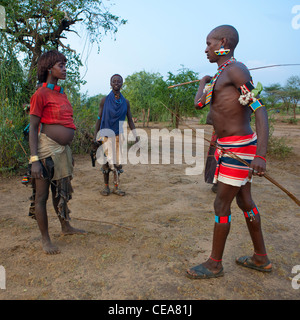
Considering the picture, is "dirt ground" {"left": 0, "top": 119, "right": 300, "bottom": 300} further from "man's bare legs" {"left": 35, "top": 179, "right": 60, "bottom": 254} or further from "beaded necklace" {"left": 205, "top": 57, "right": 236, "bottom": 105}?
"beaded necklace" {"left": 205, "top": 57, "right": 236, "bottom": 105}

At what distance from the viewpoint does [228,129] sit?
2156 mm

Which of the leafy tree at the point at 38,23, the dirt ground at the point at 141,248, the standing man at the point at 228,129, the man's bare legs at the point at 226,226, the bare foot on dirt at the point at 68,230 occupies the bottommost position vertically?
the dirt ground at the point at 141,248

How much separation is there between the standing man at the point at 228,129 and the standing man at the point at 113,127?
7.47ft

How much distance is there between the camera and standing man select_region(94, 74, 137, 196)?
14.3ft

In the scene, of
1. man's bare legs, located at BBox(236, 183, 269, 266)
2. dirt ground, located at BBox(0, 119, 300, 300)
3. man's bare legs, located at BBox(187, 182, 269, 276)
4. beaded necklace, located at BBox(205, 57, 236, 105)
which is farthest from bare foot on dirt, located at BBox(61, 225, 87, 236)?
beaded necklace, located at BBox(205, 57, 236, 105)

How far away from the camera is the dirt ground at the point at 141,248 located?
212 cm

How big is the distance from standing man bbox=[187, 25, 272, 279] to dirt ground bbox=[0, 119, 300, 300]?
31 cm

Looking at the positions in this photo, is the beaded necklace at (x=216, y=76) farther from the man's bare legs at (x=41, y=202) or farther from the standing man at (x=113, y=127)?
the standing man at (x=113, y=127)

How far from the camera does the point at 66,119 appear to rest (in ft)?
8.70

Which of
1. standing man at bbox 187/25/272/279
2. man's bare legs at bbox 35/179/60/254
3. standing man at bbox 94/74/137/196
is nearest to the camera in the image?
standing man at bbox 187/25/272/279

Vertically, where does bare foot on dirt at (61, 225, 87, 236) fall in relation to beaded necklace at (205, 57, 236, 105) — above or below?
below

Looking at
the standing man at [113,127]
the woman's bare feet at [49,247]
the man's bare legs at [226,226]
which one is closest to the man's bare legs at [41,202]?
the woman's bare feet at [49,247]

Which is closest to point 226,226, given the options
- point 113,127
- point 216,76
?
point 216,76

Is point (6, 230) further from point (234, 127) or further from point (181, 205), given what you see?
point (234, 127)
